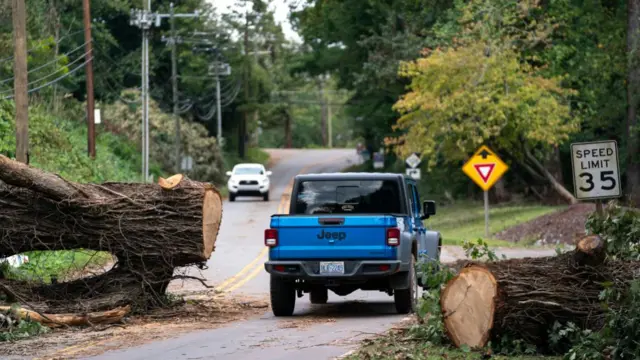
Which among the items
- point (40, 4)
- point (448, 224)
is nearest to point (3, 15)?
point (40, 4)

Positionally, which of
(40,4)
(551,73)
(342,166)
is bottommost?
(342,166)

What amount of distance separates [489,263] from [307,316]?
16.4 ft

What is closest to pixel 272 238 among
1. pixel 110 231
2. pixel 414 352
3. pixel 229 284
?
pixel 110 231

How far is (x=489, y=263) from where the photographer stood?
42.2 feet

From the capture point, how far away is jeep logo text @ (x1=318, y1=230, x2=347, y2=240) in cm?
1658

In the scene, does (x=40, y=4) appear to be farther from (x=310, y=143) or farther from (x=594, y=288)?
(x=310, y=143)

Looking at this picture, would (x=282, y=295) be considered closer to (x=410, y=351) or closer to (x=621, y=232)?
(x=410, y=351)

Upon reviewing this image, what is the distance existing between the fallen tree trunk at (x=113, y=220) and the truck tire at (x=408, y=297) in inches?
106

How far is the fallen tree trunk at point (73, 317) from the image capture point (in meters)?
15.3

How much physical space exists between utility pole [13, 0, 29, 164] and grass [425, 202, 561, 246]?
14.3 meters

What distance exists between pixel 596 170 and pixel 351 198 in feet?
13.0

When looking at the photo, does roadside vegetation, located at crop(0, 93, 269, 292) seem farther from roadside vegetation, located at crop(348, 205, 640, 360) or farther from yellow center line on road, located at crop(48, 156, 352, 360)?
roadside vegetation, located at crop(348, 205, 640, 360)

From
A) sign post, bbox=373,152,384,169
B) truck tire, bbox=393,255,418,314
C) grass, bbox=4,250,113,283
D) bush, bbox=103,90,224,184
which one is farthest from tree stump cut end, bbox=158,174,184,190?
sign post, bbox=373,152,384,169

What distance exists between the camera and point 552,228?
38.4m
